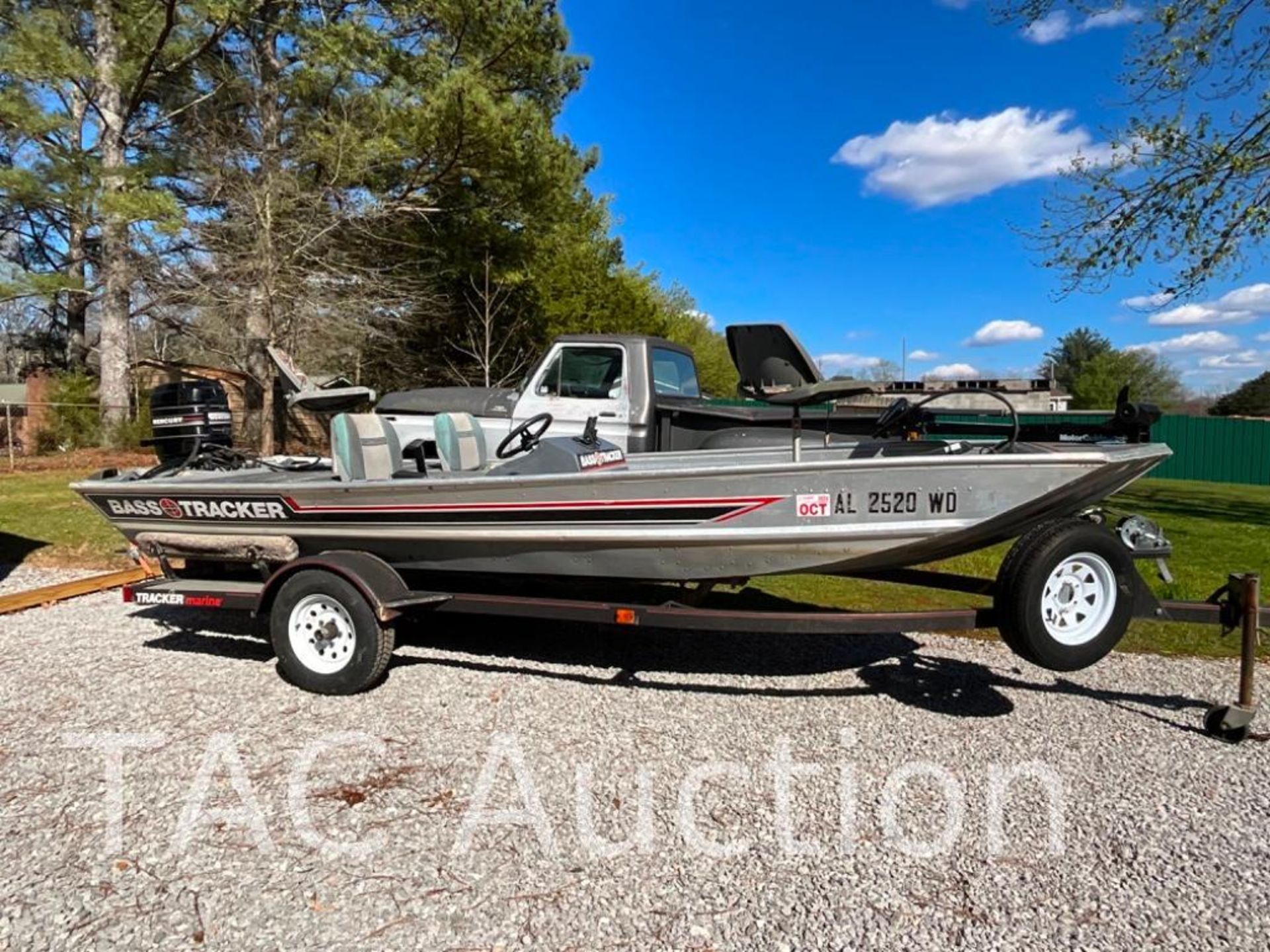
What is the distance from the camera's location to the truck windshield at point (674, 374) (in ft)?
21.6

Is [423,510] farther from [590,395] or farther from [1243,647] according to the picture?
[1243,647]

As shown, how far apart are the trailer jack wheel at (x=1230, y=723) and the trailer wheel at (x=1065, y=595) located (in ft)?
2.22

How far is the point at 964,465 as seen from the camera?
3.28 meters

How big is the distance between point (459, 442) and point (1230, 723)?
431 centimetres

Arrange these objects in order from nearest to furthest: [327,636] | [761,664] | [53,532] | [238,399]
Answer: [327,636]
[761,664]
[53,532]
[238,399]

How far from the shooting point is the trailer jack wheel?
348 cm

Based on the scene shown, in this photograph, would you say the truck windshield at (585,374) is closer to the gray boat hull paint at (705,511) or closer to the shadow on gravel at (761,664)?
the shadow on gravel at (761,664)

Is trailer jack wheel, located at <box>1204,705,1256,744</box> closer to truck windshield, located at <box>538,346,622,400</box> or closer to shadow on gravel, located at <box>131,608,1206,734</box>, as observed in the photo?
shadow on gravel, located at <box>131,608,1206,734</box>

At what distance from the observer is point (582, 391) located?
21.2 ft

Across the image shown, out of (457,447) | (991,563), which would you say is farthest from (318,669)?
(991,563)

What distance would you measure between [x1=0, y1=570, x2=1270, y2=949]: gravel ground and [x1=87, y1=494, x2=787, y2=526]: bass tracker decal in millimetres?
914

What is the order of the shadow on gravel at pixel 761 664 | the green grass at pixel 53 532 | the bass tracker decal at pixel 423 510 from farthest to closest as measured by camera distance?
the green grass at pixel 53 532
the shadow on gravel at pixel 761 664
the bass tracker decal at pixel 423 510

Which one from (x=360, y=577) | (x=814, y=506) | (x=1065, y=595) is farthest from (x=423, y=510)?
(x=1065, y=595)
